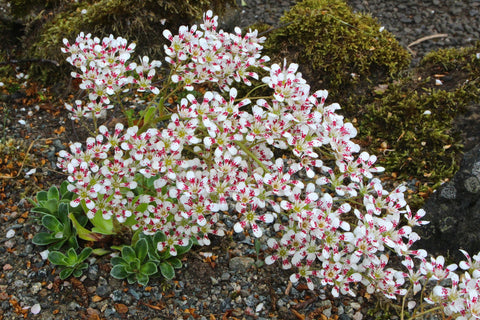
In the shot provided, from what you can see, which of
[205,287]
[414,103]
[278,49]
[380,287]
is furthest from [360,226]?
[278,49]

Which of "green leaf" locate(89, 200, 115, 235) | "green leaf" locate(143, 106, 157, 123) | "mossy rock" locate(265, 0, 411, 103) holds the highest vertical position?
"green leaf" locate(143, 106, 157, 123)

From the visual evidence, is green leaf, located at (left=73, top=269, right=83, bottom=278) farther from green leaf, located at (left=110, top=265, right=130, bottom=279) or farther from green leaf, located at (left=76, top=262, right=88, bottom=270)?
green leaf, located at (left=110, top=265, right=130, bottom=279)

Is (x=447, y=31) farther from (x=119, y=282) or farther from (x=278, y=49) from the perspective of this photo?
(x=119, y=282)

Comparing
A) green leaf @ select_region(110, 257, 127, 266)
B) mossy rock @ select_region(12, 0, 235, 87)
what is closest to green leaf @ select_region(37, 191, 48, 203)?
green leaf @ select_region(110, 257, 127, 266)

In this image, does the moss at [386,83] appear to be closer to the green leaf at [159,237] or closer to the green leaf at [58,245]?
the green leaf at [159,237]

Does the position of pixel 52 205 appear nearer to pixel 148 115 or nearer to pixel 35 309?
pixel 35 309

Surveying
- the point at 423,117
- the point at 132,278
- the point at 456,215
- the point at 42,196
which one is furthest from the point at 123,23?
the point at 456,215

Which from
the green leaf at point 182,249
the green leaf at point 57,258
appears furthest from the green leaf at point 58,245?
the green leaf at point 182,249
